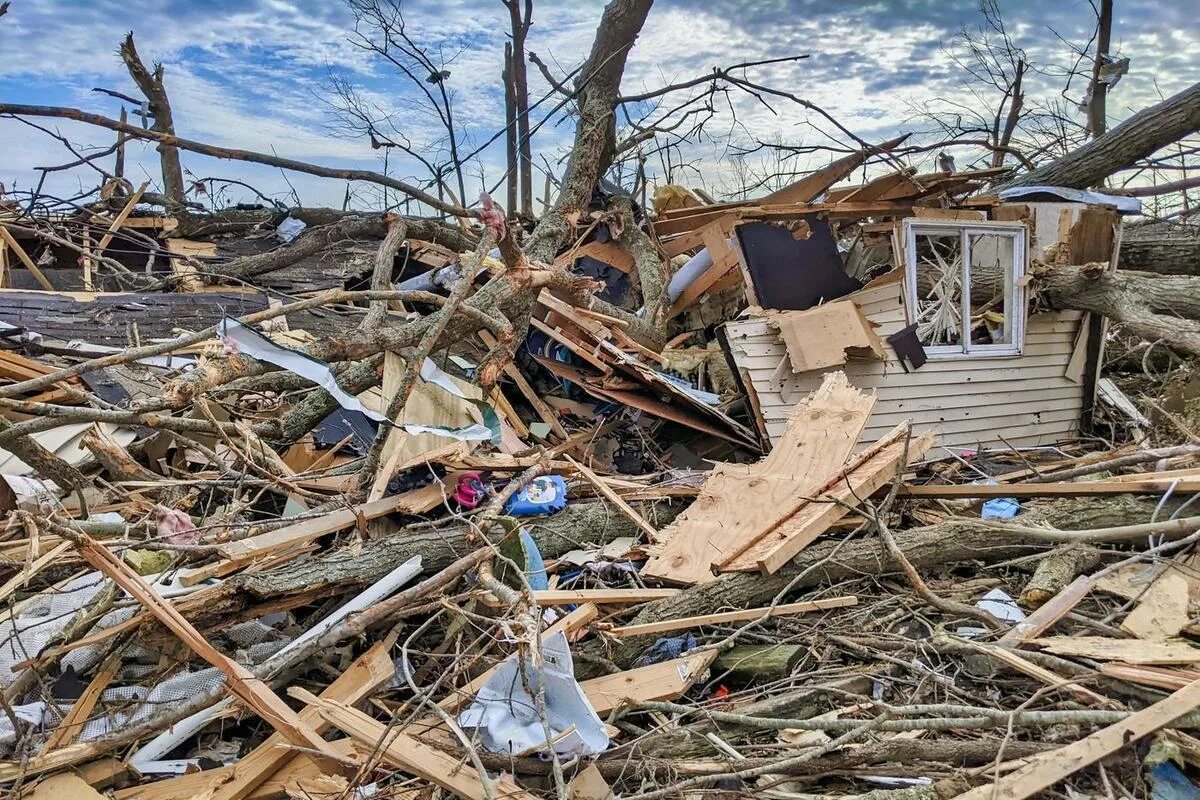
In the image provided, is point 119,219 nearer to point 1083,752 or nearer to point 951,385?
point 951,385

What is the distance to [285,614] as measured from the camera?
164 inches

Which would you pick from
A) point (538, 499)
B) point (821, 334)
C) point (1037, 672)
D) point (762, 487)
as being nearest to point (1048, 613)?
point (1037, 672)

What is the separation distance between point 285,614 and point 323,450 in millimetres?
2442

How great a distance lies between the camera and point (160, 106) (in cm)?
1528

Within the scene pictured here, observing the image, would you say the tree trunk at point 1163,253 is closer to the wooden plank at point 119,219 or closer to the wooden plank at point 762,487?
the wooden plank at point 762,487

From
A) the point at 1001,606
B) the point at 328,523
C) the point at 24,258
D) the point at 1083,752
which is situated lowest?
the point at 1001,606

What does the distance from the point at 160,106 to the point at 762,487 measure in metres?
15.6

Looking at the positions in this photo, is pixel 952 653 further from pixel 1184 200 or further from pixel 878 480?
pixel 1184 200

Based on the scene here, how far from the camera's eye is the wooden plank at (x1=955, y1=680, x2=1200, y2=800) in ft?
8.64

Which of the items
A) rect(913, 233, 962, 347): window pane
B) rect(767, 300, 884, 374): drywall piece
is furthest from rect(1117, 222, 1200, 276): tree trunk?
rect(767, 300, 884, 374): drywall piece

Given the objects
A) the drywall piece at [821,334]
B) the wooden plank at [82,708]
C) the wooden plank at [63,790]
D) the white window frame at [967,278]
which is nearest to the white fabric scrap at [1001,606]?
the drywall piece at [821,334]

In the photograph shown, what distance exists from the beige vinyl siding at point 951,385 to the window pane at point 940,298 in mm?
391

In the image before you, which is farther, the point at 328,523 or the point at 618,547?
the point at 618,547

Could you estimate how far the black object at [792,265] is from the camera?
708 centimetres
